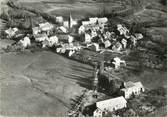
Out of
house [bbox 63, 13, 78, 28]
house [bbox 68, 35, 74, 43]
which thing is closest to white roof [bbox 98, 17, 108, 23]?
house [bbox 63, 13, 78, 28]

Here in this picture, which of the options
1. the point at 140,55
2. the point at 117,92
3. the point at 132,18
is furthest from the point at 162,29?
the point at 117,92

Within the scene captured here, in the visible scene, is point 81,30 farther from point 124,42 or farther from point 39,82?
point 39,82

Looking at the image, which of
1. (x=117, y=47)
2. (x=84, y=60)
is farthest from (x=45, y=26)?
(x=84, y=60)

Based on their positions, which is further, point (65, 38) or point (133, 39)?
point (65, 38)

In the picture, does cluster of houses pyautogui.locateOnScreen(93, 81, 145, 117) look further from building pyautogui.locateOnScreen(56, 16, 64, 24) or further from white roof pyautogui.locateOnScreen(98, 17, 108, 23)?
building pyautogui.locateOnScreen(56, 16, 64, 24)

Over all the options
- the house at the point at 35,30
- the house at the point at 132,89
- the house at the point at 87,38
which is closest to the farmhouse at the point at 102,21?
the house at the point at 87,38

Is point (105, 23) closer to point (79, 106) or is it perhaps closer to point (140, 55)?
point (140, 55)

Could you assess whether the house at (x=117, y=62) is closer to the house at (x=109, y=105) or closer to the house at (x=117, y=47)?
the house at (x=117, y=47)
